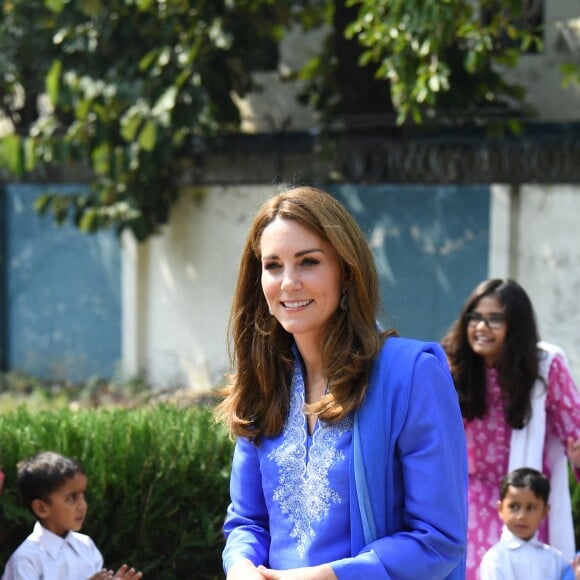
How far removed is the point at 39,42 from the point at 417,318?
5302 mm

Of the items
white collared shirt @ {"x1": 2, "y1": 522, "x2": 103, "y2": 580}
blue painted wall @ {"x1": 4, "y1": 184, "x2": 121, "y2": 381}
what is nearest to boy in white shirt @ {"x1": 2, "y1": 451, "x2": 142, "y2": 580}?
white collared shirt @ {"x1": 2, "y1": 522, "x2": 103, "y2": 580}

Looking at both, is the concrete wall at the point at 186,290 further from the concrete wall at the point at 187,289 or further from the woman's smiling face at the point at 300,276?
the woman's smiling face at the point at 300,276

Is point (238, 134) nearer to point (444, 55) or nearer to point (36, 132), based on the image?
point (36, 132)

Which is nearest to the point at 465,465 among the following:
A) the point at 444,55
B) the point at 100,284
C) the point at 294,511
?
the point at 294,511

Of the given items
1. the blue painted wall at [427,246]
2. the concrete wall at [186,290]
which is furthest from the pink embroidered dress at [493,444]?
the concrete wall at [186,290]

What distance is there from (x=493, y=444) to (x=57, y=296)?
10.4m

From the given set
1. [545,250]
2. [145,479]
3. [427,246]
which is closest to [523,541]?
[145,479]

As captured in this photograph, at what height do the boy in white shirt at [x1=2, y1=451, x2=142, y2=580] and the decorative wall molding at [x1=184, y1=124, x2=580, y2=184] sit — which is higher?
the decorative wall molding at [x1=184, y1=124, x2=580, y2=184]

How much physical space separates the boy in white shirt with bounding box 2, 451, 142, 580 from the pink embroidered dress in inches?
60.3

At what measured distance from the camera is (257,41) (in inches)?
470

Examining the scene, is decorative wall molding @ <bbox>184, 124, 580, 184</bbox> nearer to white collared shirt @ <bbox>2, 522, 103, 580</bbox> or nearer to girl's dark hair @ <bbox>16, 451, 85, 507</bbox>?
girl's dark hair @ <bbox>16, 451, 85, 507</bbox>

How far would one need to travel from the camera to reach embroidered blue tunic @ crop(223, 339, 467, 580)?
271 centimetres

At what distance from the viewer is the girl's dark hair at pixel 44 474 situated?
468cm

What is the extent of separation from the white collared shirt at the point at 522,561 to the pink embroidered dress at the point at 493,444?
0.25 metres
